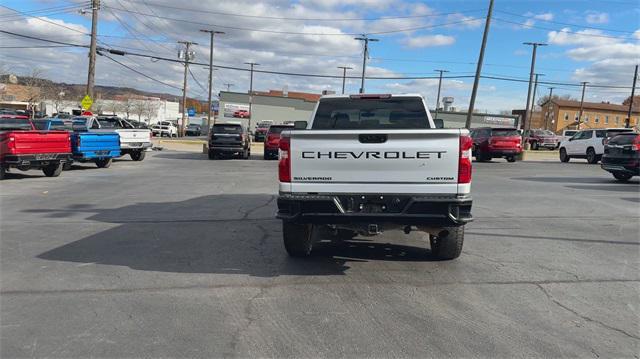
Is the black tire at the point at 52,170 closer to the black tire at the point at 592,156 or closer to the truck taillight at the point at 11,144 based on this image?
the truck taillight at the point at 11,144

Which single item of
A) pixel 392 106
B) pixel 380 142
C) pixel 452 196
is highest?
pixel 392 106

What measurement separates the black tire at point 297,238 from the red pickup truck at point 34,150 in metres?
11.5

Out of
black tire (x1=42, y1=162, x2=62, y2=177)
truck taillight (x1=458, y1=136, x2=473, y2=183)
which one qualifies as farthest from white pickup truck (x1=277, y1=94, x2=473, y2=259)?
black tire (x1=42, y1=162, x2=62, y2=177)

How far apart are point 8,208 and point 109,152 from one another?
8.84 meters

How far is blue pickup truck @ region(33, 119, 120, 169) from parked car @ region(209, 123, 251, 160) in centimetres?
682

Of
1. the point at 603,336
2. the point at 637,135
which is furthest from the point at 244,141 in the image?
the point at 603,336

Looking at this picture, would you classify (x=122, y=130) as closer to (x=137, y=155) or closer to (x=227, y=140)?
(x=137, y=155)

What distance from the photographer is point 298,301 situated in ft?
16.3

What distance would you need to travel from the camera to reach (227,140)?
1022 inches

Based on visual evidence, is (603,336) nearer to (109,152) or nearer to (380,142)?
(380,142)

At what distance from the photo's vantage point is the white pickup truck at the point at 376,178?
5.42 m

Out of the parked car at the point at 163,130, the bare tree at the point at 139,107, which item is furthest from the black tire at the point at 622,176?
the bare tree at the point at 139,107

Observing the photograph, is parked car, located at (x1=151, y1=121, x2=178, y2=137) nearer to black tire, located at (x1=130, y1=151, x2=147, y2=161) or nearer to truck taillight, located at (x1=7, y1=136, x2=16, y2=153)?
black tire, located at (x1=130, y1=151, x2=147, y2=161)

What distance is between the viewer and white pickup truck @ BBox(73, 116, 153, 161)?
808 inches
